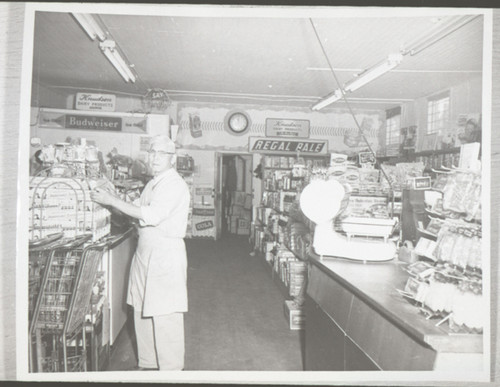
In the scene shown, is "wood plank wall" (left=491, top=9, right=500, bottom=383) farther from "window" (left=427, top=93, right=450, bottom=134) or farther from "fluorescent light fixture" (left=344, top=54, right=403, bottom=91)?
"window" (left=427, top=93, right=450, bottom=134)

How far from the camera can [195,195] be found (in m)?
8.17

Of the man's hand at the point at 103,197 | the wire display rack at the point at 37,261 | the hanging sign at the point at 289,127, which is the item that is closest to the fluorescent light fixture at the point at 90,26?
the man's hand at the point at 103,197

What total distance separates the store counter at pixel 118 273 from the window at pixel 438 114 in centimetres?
432

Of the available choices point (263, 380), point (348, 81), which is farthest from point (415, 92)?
point (263, 380)

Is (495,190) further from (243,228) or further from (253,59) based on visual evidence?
(243,228)

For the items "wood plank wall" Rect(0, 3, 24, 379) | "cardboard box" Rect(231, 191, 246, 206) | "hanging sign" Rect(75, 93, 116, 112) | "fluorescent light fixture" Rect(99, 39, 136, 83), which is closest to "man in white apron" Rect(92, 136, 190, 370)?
"wood plank wall" Rect(0, 3, 24, 379)

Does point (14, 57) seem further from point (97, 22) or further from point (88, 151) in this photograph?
point (97, 22)

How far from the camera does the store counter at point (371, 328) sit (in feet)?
4.19

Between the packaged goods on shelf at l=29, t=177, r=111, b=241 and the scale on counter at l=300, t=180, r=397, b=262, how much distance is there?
1.52 meters

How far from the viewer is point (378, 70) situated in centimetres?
463

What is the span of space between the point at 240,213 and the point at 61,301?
818cm

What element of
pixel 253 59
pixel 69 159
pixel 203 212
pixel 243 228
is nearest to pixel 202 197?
pixel 203 212

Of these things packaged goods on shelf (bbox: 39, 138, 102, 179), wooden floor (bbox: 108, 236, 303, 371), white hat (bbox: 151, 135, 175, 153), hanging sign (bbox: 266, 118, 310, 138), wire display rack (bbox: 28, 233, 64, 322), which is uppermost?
hanging sign (bbox: 266, 118, 310, 138)

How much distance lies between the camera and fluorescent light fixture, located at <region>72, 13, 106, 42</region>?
3227 mm
